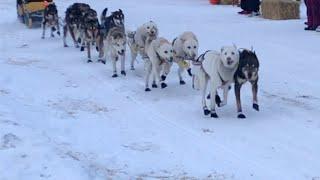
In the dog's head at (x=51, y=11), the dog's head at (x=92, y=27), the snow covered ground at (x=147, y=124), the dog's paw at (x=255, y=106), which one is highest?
the dog's head at (x=51, y=11)

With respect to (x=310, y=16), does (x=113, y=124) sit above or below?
below

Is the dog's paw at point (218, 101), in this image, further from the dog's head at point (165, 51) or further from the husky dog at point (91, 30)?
the husky dog at point (91, 30)

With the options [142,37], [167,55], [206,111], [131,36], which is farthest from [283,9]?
[206,111]

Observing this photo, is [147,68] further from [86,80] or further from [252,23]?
[252,23]

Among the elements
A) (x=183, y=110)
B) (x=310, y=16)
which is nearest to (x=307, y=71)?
(x=183, y=110)

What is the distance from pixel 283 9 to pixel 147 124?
11.8 metres

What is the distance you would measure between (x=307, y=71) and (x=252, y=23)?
737 centimetres

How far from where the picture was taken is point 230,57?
802 cm

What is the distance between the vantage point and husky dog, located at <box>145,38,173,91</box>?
32.1 ft

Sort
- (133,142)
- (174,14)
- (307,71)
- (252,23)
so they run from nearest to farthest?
(133,142)
(307,71)
(252,23)
(174,14)

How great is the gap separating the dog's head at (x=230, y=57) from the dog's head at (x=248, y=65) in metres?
0.07

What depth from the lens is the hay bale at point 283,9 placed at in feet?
61.6

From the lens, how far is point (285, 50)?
13.0 metres

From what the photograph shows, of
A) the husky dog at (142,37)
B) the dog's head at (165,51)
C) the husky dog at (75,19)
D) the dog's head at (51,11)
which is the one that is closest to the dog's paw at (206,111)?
the dog's head at (165,51)
